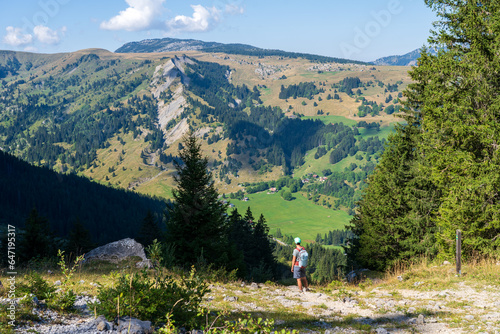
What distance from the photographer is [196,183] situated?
92.3 feet

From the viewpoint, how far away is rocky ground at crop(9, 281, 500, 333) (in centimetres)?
766

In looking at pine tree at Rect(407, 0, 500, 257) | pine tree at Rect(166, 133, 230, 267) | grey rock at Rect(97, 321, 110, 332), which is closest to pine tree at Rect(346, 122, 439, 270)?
pine tree at Rect(407, 0, 500, 257)

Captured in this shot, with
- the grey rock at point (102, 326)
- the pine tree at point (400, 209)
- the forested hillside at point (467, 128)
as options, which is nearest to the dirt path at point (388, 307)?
the forested hillside at point (467, 128)

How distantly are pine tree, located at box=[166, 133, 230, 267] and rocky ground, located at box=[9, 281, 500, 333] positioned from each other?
1034 centimetres

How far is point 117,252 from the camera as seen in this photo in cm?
2297

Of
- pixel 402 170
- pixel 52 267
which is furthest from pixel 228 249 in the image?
pixel 402 170

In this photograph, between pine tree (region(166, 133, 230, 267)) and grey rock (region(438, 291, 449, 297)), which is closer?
grey rock (region(438, 291, 449, 297))

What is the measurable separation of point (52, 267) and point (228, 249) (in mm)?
14269

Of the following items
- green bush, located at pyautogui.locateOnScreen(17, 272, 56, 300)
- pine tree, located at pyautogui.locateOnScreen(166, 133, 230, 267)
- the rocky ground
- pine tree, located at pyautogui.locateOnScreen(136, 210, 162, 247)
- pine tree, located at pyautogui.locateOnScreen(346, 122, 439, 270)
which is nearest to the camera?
the rocky ground

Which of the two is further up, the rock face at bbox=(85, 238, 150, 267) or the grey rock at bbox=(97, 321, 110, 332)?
the grey rock at bbox=(97, 321, 110, 332)

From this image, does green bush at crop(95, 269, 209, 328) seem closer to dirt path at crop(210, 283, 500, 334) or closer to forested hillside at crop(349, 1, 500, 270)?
dirt path at crop(210, 283, 500, 334)

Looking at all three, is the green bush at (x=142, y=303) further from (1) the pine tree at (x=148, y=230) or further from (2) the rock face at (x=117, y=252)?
(1) the pine tree at (x=148, y=230)

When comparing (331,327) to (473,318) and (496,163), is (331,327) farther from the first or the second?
(496,163)

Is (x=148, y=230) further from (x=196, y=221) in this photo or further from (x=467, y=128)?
(x=467, y=128)
